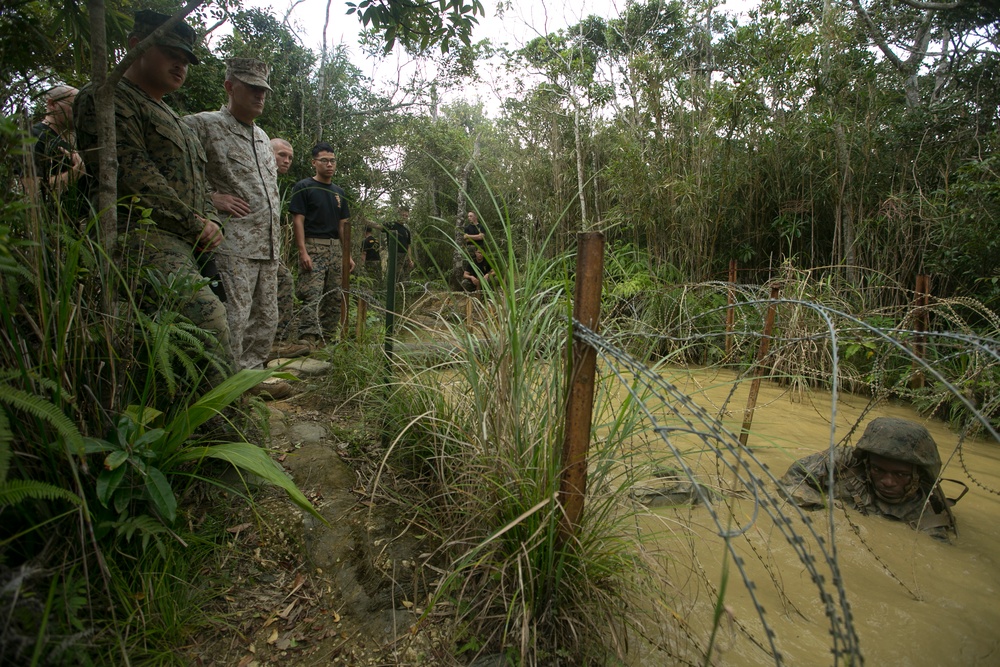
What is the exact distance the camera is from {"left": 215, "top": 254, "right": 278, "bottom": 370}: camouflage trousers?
8.43ft

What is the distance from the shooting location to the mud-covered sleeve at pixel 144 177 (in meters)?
1.76

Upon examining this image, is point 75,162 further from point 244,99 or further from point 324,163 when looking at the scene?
point 324,163

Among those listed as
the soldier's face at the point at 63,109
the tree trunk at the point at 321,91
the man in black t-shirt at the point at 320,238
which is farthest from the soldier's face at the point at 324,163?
the tree trunk at the point at 321,91

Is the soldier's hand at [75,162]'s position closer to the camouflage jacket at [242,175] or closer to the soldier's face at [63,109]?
the soldier's face at [63,109]

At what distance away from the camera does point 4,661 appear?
3.05ft

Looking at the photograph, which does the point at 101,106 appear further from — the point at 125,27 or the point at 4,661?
the point at 4,661

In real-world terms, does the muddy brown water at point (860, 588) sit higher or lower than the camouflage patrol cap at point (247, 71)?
lower

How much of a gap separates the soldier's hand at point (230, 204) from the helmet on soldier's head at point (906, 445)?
3.45 metres

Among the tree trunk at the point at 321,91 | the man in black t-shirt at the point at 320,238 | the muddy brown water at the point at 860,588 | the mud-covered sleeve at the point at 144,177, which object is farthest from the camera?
the tree trunk at the point at 321,91

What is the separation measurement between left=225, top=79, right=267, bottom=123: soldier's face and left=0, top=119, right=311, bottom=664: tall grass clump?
1.25 metres

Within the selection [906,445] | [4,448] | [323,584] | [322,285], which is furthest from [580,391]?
[322,285]

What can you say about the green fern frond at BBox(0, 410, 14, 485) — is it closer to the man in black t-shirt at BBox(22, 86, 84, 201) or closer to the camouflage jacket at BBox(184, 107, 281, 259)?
the man in black t-shirt at BBox(22, 86, 84, 201)

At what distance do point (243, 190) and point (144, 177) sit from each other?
0.87m

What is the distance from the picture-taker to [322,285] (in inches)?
158
